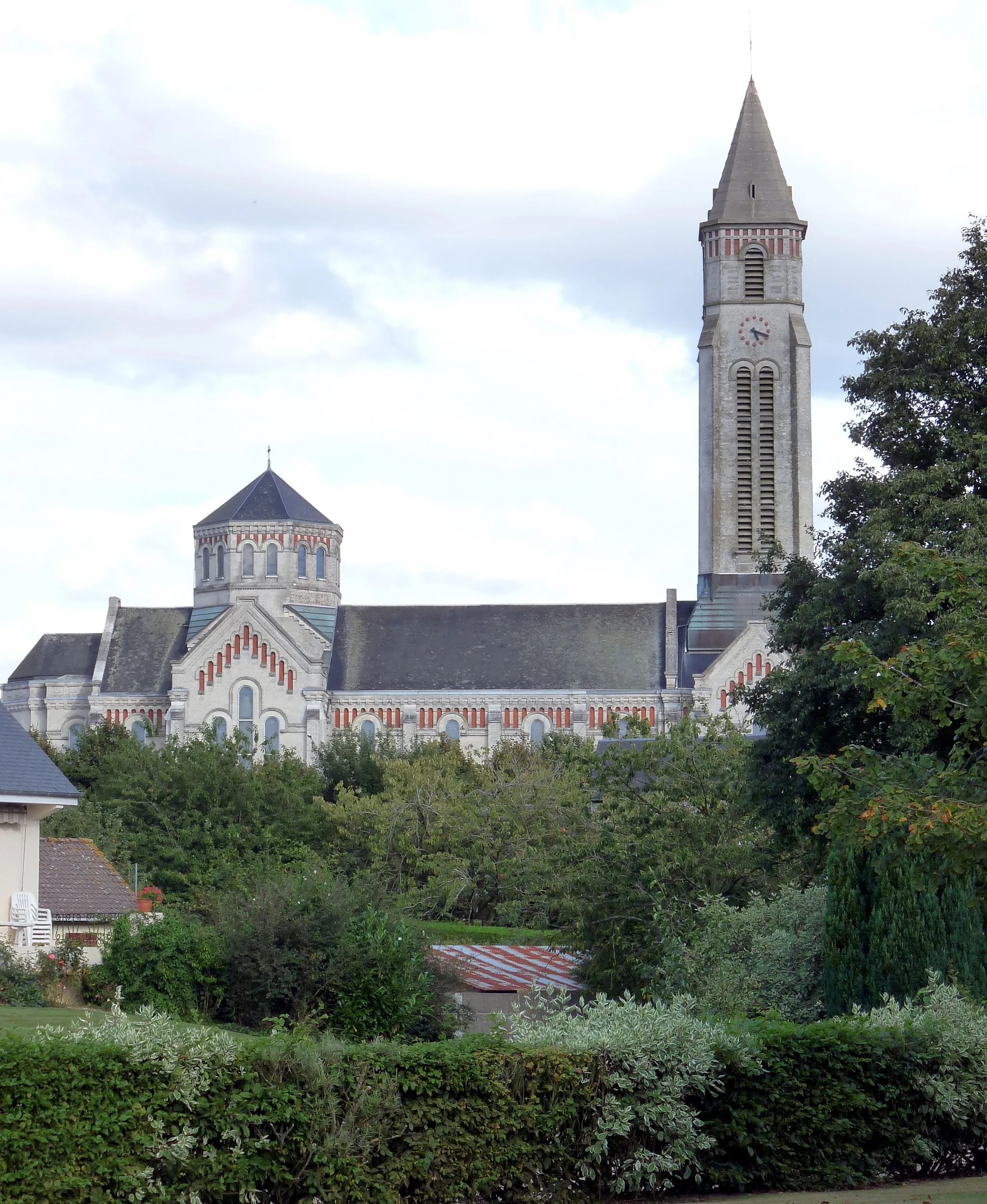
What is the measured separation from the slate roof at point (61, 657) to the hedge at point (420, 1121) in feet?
286

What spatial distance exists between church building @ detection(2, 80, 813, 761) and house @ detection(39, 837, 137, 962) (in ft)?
195

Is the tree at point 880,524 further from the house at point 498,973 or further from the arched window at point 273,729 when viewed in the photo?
the arched window at point 273,729

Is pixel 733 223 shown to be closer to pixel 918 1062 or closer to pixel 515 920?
pixel 515 920

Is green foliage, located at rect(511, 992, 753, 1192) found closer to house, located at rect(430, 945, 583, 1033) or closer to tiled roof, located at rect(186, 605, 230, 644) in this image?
house, located at rect(430, 945, 583, 1033)

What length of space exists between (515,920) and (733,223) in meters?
59.2

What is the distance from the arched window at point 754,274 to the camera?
3691 inches

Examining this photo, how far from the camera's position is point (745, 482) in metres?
91.8

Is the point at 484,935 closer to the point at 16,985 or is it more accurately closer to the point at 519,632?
the point at 16,985

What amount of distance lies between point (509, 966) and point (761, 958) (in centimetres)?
988

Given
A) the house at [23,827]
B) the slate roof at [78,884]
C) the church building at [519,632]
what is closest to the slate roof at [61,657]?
the church building at [519,632]

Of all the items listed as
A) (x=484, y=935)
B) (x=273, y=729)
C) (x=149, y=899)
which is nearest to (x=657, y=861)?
(x=149, y=899)

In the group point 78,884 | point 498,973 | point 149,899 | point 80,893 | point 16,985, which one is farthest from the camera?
point 149,899

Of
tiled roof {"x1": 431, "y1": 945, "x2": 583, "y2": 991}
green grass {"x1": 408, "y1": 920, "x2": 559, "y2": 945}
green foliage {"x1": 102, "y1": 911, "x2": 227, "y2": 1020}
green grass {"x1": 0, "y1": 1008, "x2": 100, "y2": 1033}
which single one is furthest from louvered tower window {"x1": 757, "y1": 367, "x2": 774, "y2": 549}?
green grass {"x1": 0, "y1": 1008, "x2": 100, "y2": 1033}

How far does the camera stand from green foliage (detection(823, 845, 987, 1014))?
786 inches
